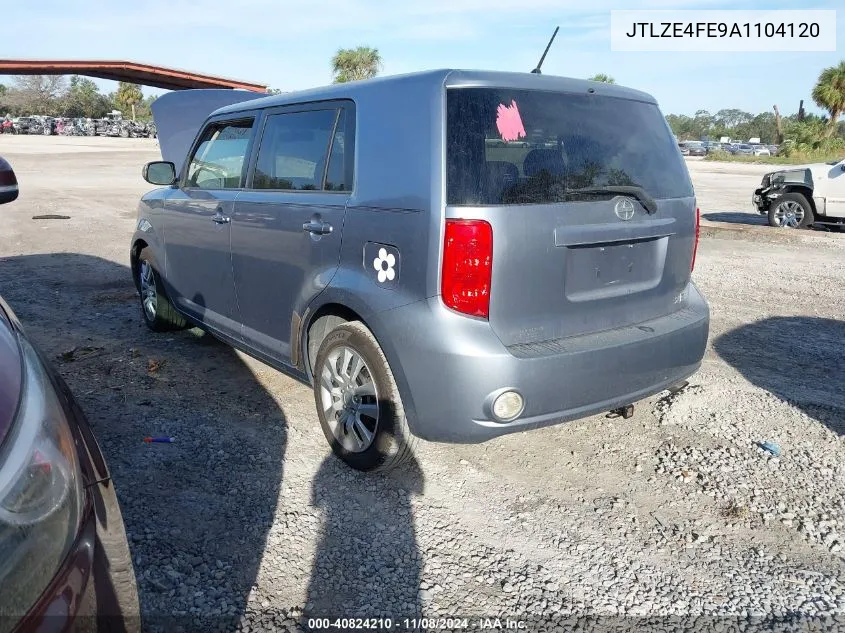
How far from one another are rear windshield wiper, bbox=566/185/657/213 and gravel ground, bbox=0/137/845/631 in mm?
1344

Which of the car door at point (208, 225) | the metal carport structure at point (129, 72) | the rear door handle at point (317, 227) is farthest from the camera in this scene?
the metal carport structure at point (129, 72)

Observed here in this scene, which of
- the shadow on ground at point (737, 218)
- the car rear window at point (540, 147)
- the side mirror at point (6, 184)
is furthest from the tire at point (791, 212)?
the side mirror at point (6, 184)

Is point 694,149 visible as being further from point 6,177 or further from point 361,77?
point 6,177

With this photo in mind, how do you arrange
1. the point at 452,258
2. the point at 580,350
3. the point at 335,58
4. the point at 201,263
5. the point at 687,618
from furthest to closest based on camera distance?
1. the point at 335,58
2. the point at 201,263
3. the point at 580,350
4. the point at 452,258
5. the point at 687,618

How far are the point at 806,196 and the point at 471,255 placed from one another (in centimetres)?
1236

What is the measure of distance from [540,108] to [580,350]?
1.07 metres

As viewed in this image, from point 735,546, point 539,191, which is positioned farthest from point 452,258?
point 735,546

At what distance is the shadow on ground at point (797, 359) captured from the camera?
4.36m

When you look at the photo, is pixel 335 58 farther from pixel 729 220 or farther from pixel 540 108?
pixel 540 108

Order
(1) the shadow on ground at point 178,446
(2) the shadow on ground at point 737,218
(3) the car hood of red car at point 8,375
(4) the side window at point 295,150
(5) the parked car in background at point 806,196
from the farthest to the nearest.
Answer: (2) the shadow on ground at point 737,218
(5) the parked car in background at point 806,196
(4) the side window at point 295,150
(1) the shadow on ground at point 178,446
(3) the car hood of red car at point 8,375

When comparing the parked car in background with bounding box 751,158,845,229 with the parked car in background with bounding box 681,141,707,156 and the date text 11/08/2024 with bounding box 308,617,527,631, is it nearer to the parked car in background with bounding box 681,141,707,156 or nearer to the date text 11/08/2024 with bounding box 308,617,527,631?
the date text 11/08/2024 with bounding box 308,617,527,631

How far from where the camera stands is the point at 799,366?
5.05 meters

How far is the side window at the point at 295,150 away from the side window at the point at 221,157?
27 centimetres

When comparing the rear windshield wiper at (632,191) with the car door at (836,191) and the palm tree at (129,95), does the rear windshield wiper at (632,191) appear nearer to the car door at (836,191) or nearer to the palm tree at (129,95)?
the car door at (836,191)
